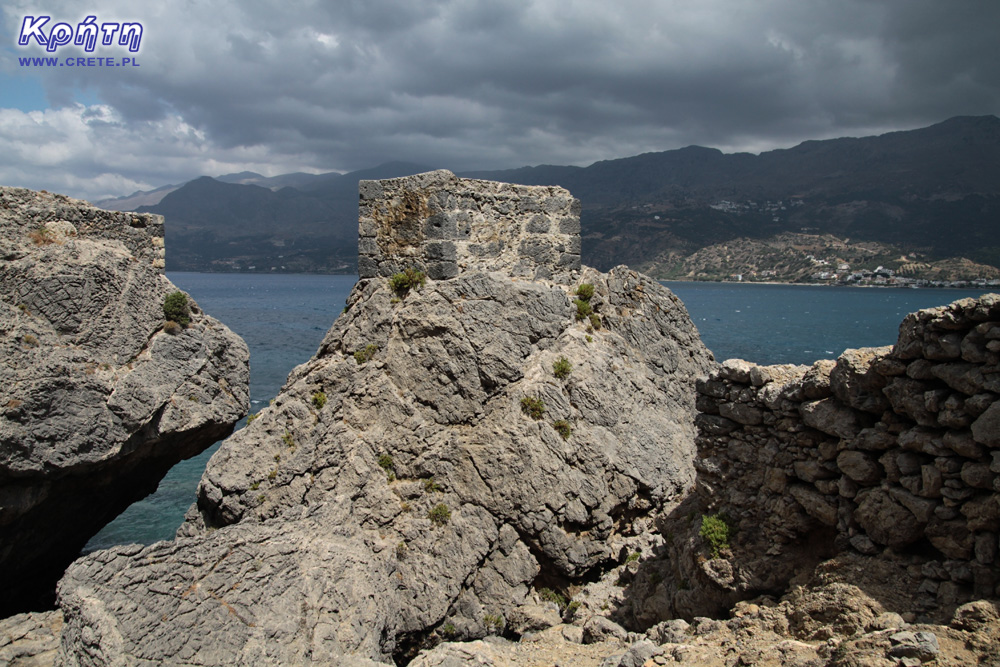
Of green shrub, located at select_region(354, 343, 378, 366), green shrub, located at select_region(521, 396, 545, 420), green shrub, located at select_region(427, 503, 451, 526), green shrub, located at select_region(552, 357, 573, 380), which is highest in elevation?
green shrub, located at select_region(354, 343, 378, 366)

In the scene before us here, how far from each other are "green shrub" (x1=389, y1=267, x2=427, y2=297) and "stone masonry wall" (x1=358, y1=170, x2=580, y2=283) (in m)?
0.17

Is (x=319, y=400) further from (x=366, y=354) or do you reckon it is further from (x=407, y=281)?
(x=407, y=281)

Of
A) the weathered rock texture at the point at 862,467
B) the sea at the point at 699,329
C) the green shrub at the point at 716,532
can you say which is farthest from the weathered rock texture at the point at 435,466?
the sea at the point at 699,329

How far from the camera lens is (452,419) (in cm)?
1566

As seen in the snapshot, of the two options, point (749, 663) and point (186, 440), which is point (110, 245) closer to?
point (186, 440)

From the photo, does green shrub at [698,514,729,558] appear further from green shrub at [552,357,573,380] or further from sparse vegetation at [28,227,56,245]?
sparse vegetation at [28,227,56,245]

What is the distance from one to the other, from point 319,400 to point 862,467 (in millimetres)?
11543

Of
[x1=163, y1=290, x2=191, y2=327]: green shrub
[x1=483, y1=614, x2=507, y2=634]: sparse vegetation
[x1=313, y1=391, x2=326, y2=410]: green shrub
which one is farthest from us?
[x1=163, y1=290, x2=191, y2=327]: green shrub

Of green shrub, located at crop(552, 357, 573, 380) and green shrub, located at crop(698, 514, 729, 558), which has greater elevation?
green shrub, located at crop(552, 357, 573, 380)

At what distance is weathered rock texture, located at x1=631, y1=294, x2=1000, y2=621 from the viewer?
24.2 feet

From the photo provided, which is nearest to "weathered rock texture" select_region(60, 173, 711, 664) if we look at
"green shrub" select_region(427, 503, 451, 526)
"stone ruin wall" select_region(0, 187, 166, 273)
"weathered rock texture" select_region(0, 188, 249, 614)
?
"green shrub" select_region(427, 503, 451, 526)

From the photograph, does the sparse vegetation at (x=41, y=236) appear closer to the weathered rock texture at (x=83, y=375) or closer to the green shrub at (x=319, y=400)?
the weathered rock texture at (x=83, y=375)

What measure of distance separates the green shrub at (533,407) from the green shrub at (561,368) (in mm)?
936

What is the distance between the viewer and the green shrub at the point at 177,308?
17.3 meters
